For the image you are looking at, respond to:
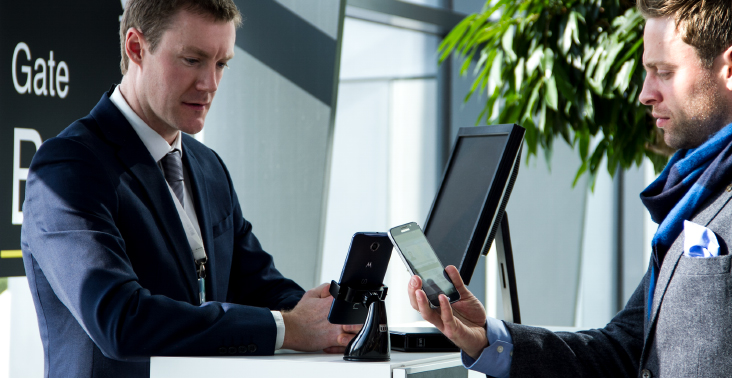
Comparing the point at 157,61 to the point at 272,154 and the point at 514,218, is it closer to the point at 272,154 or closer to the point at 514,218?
the point at 272,154

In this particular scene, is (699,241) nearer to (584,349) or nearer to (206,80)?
(584,349)

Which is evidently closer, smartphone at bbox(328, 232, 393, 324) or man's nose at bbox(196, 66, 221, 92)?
smartphone at bbox(328, 232, 393, 324)

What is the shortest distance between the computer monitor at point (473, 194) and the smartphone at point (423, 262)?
150mm

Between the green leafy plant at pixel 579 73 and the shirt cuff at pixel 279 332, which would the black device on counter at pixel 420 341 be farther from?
the green leafy plant at pixel 579 73

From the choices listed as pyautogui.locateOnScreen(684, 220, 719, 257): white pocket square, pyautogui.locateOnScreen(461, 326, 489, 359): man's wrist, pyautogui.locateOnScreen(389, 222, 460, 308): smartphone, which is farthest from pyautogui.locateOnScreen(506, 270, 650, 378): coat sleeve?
pyautogui.locateOnScreen(389, 222, 460, 308): smartphone

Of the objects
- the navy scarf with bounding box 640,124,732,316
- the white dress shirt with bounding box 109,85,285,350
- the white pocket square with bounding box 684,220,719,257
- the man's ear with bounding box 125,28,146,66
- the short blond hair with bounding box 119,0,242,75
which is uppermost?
the short blond hair with bounding box 119,0,242,75

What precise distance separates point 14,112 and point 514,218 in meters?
3.98

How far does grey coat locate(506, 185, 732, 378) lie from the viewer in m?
1.40

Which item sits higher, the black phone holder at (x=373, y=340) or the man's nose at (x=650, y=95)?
the man's nose at (x=650, y=95)

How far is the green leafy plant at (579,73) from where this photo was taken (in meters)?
2.63

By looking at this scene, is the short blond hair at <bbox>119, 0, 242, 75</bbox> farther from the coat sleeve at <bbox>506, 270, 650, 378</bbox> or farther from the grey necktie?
the coat sleeve at <bbox>506, 270, 650, 378</bbox>

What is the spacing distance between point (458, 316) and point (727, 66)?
0.81 m

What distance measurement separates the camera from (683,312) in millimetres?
1450

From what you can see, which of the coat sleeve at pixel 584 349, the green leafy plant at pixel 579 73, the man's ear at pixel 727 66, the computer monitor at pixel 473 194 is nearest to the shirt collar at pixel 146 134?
the computer monitor at pixel 473 194
